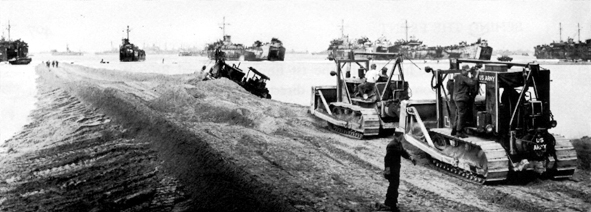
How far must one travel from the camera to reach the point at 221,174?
8.84m

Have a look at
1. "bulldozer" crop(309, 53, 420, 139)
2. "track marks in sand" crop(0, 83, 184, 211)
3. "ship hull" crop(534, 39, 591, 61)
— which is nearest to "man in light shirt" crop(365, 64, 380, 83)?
"bulldozer" crop(309, 53, 420, 139)

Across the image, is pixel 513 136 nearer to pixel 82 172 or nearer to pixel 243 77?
pixel 82 172

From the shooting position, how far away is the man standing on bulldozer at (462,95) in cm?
976

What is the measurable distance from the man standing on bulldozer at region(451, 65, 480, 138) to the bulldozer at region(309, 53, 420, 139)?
358cm

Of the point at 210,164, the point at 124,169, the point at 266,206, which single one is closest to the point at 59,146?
the point at 124,169

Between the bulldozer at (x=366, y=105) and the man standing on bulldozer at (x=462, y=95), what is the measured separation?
3580mm

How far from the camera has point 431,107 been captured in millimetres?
12016

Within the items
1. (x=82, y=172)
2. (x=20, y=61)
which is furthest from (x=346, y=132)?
(x=20, y=61)

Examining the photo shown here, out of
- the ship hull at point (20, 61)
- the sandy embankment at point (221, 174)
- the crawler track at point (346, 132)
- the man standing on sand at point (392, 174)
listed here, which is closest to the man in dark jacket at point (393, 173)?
the man standing on sand at point (392, 174)

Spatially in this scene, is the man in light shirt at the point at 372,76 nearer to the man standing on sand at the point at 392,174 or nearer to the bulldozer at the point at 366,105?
the bulldozer at the point at 366,105

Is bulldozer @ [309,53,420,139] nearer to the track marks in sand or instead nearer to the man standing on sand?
the track marks in sand

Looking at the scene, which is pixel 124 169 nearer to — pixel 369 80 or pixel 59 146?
pixel 59 146

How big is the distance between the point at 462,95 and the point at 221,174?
181 inches

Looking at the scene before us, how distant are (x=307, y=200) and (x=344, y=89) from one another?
27.5 feet
